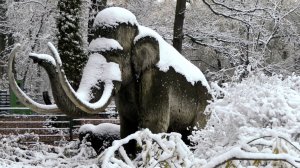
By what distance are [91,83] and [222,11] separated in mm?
8937

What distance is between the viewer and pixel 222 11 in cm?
1297

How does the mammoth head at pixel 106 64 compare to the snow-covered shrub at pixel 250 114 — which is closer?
the snow-covered shrub at pixel 250 114

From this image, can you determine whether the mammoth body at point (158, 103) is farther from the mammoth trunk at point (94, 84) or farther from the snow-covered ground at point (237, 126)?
the snow-covered ground at point (237, 126)

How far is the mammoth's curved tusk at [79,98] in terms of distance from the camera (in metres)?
3.88

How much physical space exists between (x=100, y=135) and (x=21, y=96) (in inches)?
76.7

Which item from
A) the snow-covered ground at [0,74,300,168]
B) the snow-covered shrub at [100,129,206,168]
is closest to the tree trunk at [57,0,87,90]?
the snow-covered ground at [0,74,300,168]

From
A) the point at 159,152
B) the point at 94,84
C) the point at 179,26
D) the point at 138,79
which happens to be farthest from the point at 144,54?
the point at 179,26

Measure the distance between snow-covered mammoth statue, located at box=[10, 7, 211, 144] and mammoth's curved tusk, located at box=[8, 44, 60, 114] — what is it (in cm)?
2

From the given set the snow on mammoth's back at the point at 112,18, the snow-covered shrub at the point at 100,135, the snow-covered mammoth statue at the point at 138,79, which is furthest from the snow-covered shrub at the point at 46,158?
the snow on mammoth's back at the point at 112,18

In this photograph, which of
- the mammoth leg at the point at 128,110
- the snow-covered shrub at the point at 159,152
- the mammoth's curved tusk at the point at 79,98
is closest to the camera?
the snow-covered shrub at the point at 159,152

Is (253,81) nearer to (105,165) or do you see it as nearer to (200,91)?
(105,165)

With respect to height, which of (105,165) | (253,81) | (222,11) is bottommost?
(105,165)

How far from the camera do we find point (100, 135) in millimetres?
5855

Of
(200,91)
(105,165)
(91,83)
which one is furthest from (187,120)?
(105,165)
